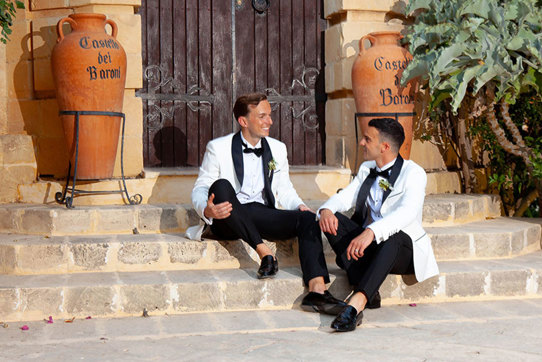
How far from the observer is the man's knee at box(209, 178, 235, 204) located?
15.1 ft

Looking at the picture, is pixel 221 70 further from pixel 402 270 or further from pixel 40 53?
pixel 402 270

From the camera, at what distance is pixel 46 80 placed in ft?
21.2

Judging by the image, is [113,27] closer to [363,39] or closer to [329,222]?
[363,39]

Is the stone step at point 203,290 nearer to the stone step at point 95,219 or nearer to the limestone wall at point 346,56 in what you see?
the stone step at point 95,219

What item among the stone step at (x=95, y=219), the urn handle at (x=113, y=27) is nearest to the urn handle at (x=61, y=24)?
the urn handle at (x=113, y=27)

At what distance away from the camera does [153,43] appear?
671 cm

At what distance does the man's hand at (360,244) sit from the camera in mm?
4156

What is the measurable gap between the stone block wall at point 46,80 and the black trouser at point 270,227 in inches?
70.7

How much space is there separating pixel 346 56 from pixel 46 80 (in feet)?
8.54

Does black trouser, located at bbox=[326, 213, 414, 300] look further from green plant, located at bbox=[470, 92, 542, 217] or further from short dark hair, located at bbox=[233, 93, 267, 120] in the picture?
green plant, located at bbox=[470, 92, 542, 217]

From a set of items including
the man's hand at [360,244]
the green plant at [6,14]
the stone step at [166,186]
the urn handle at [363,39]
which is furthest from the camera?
the urn handle at [363,39]

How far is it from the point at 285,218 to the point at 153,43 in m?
2.67

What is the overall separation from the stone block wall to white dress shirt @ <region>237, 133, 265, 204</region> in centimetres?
163

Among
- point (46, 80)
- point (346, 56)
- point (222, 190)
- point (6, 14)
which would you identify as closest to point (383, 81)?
point (346, 56)
